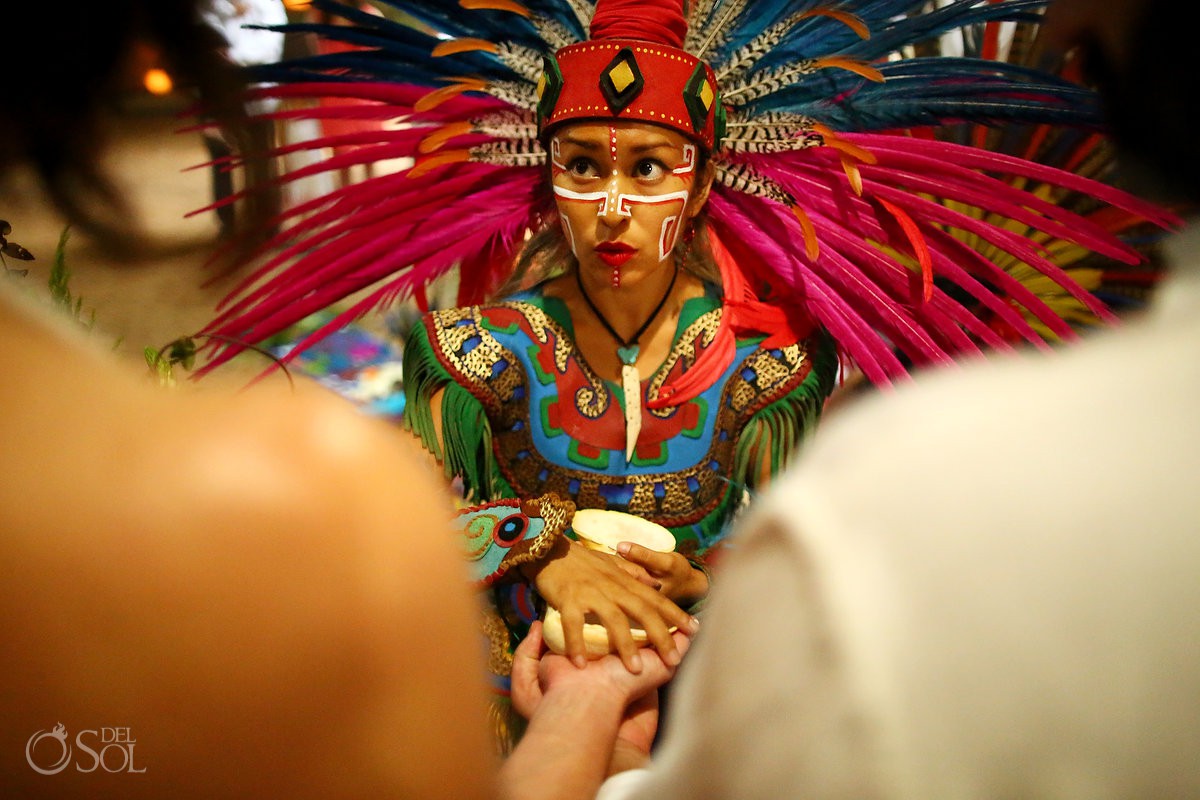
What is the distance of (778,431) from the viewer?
50.6 inches

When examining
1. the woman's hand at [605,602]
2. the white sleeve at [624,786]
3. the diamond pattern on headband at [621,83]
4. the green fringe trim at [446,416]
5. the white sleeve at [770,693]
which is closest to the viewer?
the white sleeve at [770,693]

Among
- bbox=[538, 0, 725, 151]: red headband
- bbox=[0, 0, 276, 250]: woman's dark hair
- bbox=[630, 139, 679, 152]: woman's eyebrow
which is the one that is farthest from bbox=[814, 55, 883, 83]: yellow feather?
bbox=[0, 0, 276, 250]: woman's dark hair

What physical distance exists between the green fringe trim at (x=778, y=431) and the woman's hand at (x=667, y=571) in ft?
0.71

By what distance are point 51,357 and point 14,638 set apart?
0.44ft

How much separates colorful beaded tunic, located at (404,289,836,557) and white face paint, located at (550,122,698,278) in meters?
0.17

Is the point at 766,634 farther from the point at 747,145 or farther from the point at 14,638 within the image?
the point at 747,145

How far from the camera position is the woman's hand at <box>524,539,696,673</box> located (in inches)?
38.9

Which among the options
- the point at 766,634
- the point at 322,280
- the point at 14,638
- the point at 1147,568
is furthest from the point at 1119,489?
the point at 322,280

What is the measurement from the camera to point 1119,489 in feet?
1.00

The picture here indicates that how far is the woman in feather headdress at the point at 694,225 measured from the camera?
1164 mm

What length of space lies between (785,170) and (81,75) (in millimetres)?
1133

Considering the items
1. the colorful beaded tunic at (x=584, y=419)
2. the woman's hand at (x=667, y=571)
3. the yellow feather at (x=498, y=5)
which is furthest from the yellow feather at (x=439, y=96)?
the woman's hand at (x=667, y=571)

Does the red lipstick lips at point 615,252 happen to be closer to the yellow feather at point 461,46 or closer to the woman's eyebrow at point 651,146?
the woman's eyebrow at point 651,146

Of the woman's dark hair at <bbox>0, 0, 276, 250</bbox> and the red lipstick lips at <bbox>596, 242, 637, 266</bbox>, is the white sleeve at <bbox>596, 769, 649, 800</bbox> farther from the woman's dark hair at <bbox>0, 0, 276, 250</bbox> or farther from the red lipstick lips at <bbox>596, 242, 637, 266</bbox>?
the red lipstick lips at <bbox>596, 242, 637, 266</bbox>
